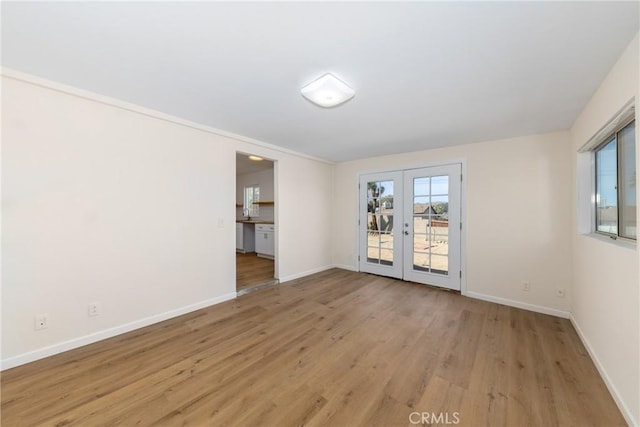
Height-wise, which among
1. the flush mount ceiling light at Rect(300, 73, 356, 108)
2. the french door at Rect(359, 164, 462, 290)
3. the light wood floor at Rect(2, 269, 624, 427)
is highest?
the flush mount ceiling light at Rect(300, 73, 356, 108)

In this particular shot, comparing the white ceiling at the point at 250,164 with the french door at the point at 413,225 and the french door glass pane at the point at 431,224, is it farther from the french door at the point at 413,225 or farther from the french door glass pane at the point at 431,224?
the french door glass pane at the point at 431,224

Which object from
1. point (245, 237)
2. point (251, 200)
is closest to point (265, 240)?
point (245, 237)

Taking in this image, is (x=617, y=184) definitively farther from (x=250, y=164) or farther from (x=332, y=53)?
(x=250, y=164)

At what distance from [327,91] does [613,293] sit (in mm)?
2618

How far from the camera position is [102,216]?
7.53ft

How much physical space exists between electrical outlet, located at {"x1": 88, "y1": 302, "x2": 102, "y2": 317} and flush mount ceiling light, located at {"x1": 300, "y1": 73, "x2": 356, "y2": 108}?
2785 millimetres

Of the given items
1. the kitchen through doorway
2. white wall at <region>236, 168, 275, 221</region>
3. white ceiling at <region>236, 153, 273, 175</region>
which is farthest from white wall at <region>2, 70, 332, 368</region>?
white wall at <region>236, 168, 275, 221</region>

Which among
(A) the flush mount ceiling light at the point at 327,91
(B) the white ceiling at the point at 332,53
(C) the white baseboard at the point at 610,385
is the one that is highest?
(B) the white ceiling at the point at 332,53

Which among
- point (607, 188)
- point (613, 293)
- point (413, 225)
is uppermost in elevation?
point (607, 188)

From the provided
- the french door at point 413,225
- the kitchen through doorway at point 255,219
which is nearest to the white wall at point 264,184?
the kitchen through doorway at point 255,219

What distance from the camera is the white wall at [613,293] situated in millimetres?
1426

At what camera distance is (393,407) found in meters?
1.54

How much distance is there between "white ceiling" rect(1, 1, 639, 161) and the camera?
131 centimetres

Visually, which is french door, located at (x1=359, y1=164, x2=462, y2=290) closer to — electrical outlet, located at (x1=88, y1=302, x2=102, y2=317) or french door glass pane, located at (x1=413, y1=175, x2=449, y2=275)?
french door glass pane, located at (x1=413, y1=175, x2=449, y2=275)
